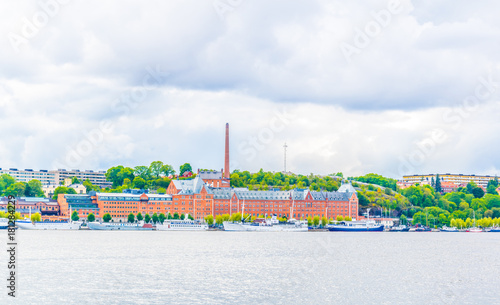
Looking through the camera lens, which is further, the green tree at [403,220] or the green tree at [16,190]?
the green tree at [16,190]

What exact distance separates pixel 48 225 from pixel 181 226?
896 inches

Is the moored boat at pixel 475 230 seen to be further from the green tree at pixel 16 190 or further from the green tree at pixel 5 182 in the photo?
the green tree at pixel 5 182

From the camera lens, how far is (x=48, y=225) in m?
124

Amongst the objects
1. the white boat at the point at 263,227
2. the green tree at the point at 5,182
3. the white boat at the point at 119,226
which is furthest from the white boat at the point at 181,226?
the green tree at the point at 5,182

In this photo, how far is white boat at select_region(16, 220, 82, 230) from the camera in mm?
120838

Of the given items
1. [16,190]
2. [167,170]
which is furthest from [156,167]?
[16,190]

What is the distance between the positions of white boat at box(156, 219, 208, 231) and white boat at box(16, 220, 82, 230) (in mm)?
14104

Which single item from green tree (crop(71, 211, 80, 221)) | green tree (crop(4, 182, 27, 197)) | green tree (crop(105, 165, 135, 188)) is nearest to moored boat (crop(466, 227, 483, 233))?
green tree (crop(71, 211, 80, 221))

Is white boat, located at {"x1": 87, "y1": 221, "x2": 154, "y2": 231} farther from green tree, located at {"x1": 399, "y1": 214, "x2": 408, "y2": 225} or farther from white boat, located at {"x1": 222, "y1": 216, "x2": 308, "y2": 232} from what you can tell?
green tree, located at {"x1": 399, "y1": 214, "x2": 408, "y2": 225}

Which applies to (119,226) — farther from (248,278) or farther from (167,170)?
(248,278)

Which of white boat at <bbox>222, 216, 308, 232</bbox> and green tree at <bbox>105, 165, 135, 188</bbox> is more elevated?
green tree at <bbox>105, 165, 135, 188</bbox>

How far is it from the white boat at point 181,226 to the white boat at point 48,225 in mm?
14104

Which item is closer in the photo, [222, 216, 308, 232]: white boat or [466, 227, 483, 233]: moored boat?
[222, 216, 308, 232]: white boat

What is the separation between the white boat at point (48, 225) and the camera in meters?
121
